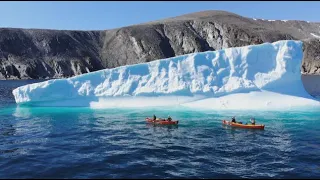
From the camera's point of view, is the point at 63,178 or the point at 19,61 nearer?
the point at 63,178

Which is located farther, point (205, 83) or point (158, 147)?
point (205, 83)

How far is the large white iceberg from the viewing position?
113ft

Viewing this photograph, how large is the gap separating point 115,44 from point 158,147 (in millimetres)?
125544

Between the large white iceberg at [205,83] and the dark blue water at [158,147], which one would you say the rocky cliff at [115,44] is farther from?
the dark blue water at [158,147]

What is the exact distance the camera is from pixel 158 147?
800 inches

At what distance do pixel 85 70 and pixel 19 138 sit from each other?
106 meters

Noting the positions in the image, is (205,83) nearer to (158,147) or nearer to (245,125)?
(245,125)

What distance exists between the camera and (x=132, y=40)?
142m

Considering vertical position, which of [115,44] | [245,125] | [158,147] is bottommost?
[158,147]

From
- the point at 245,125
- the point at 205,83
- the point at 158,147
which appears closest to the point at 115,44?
the point at 205,83

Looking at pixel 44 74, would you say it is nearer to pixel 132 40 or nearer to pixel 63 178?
pixel 132 40

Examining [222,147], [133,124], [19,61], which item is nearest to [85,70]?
[19,61]

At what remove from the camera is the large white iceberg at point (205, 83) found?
34562mm

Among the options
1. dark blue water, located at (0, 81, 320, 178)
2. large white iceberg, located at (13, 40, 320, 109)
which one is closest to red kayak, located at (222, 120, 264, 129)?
dark blue water, located at (0, 81, 320, 178)
